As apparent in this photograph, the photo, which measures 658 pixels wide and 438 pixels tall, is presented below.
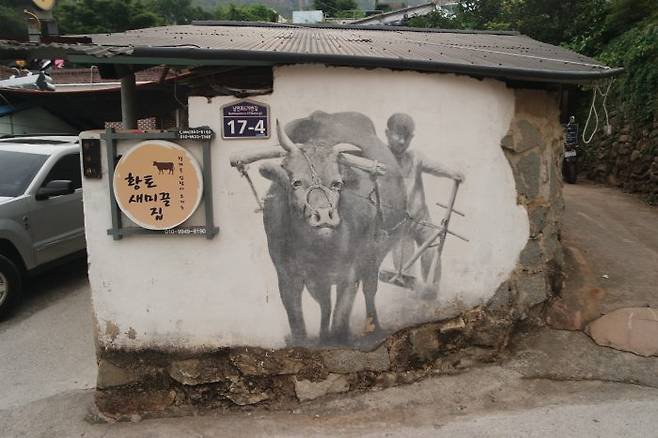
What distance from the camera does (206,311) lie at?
13.3 ft

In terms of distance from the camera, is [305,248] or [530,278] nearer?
[305,248]

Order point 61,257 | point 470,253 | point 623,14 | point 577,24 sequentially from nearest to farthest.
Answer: point 470,253
point 61,257
point 623,14
point 577,24

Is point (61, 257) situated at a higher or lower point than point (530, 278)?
lower

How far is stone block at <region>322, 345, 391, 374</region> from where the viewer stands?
410 cm

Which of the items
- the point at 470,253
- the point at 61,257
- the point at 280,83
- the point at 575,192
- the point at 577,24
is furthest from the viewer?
the point at 577,24

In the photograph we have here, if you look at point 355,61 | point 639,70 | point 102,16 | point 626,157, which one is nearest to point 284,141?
point 355,61

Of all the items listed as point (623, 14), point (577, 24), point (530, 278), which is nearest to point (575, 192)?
point (623, 14)

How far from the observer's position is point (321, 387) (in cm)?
408

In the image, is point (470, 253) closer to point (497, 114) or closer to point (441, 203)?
point (441, 203)

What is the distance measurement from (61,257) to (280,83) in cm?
450

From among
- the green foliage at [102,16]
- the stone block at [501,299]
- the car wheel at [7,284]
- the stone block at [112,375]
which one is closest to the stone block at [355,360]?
the stone block at [501,299]

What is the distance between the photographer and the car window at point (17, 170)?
643 cm

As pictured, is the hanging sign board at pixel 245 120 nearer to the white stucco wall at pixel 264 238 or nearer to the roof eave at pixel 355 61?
the white stucco wall at pixel 264 238

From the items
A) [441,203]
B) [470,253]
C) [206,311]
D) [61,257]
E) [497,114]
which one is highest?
[497,114]
